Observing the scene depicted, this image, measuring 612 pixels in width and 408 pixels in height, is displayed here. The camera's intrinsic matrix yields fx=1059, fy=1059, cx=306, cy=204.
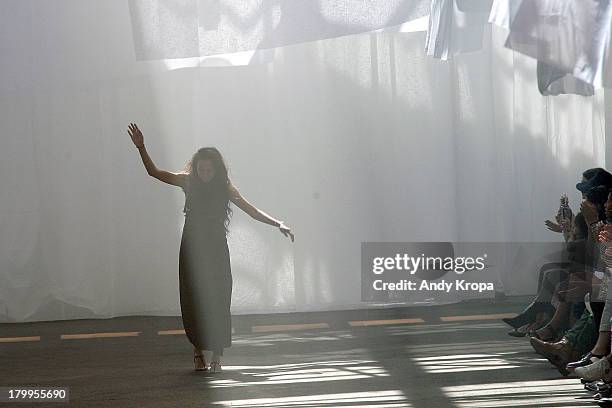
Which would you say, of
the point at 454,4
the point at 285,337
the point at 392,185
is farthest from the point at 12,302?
the point at 454,4

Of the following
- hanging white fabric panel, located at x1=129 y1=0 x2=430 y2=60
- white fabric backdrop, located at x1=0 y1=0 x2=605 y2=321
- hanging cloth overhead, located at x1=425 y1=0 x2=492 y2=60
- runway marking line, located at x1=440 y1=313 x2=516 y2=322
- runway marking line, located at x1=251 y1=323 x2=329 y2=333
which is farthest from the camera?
white fabric backdrop, located at x1=0 y1=0 x2=605 y2=321

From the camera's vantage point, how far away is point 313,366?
4750 millimetres

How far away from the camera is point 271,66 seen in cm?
668

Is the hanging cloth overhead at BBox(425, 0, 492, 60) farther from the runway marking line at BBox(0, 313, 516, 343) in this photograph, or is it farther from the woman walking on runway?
the runway marking line at BBox(0, 313, 516, 343)

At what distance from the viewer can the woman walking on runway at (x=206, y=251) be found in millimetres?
4680

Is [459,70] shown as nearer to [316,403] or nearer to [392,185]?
[392,185]

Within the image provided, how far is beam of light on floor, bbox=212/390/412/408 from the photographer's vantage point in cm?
382

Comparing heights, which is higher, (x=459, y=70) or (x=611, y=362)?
(x=459, y=70)

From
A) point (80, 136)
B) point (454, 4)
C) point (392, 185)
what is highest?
point (454, 4)

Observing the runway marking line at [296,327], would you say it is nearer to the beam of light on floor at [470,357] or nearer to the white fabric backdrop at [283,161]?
the white fabric backdrop at [283,161]

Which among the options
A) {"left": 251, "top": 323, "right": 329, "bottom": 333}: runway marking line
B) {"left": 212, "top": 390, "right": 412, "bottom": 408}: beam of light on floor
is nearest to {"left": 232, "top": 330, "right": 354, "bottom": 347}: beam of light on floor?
{"left": 251, "top": 323, "right": 329, "bottom": 333}: runway marking line

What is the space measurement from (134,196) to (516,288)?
2.49 meters

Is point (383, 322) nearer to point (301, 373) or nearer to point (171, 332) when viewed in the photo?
point (171, 332)

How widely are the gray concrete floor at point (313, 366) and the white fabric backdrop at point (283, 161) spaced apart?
16.6 inches
